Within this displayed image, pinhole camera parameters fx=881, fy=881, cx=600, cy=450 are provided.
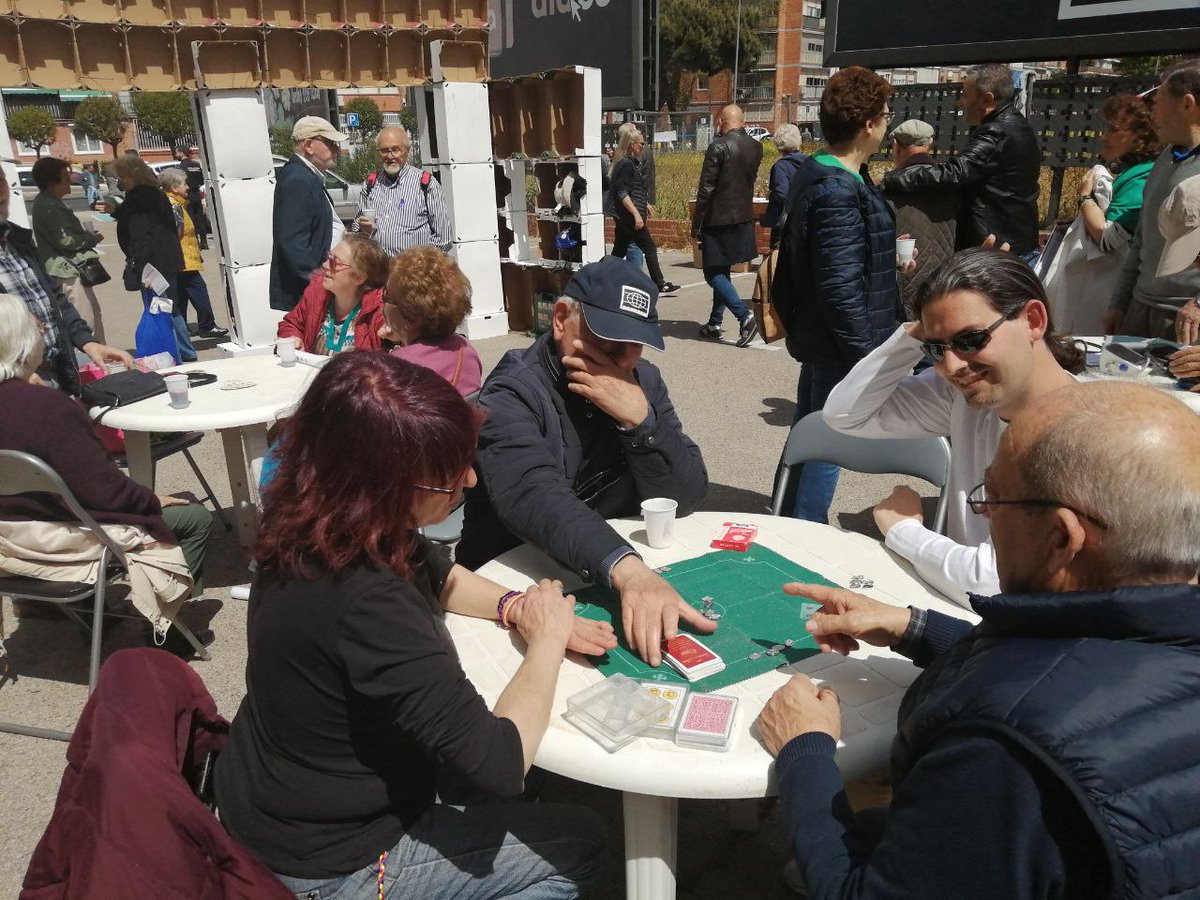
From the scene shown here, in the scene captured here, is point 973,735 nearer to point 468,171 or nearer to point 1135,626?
point 1135,626

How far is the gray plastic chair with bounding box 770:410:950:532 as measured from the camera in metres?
2.78

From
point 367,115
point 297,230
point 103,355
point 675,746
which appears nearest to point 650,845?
point 675,746

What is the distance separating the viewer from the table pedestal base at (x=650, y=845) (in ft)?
5.19

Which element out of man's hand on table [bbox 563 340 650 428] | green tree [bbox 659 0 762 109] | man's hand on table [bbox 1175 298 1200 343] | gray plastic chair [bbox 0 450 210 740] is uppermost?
green tree [bbox 659 0 762 109]

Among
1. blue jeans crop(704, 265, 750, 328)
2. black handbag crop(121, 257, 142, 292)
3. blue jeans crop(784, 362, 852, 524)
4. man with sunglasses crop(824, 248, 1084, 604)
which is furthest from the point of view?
black handbag crop(121, 257, 142, 292)

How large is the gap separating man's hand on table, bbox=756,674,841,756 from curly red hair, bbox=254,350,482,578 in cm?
70

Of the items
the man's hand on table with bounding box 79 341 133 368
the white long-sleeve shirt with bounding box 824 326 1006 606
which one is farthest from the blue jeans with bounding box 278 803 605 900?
the man's hand on table with bounding box 79 341 133 368

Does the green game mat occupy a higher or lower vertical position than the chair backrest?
lower

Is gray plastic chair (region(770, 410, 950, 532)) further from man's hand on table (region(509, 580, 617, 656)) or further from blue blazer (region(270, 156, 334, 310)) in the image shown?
blue blazer (region(270, 156, 334, 310))

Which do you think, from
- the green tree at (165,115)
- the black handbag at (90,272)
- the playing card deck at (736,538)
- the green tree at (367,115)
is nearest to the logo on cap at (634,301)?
the playing card deck at (736,538)

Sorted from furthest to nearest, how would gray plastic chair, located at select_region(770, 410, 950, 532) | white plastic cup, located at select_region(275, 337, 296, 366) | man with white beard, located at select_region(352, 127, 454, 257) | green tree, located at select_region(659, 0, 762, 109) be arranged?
1. green tree, located at select_region(659, 0, 762, 109)
2. man with white beard, located at select_region(352, 127, 454, 257)
3. white plastic cup, located at select_region(275, 337, 296, 366)
4. gray plastic chair, located at select_region(770, 410, 950, 532)

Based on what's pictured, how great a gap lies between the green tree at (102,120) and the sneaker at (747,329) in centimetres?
4321

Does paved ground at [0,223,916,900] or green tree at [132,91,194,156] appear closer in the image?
paved ground at [0,223,916,900]

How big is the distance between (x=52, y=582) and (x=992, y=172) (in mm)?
4837
